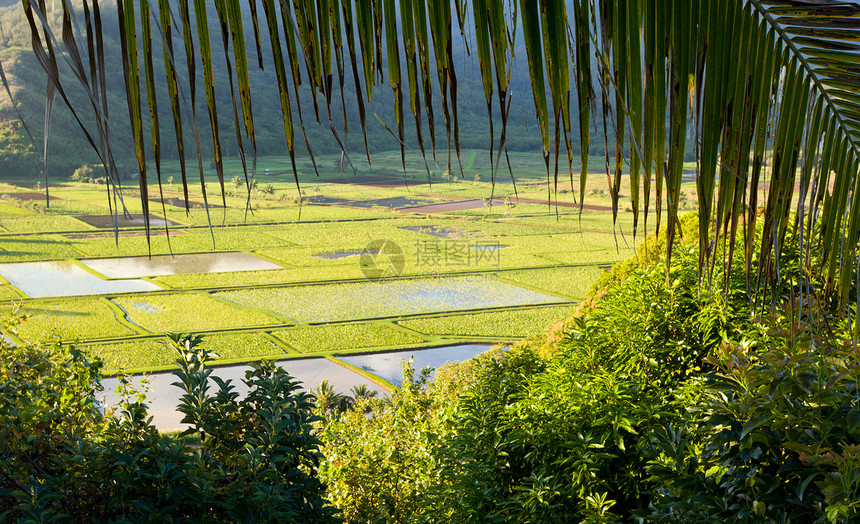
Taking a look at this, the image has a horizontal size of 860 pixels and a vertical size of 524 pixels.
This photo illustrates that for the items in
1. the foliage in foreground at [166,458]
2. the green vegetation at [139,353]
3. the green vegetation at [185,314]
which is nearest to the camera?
the foliage in foreground at [166,458]

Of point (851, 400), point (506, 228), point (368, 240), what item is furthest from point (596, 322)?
point (506, 228)

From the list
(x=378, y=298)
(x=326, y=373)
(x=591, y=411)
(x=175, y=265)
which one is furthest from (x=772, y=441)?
(x=175, y=265)

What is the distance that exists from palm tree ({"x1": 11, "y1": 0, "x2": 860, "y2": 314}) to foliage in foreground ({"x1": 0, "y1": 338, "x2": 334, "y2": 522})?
153 centimetres

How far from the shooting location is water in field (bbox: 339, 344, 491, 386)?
15609 millimetres

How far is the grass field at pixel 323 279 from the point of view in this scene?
693 inches

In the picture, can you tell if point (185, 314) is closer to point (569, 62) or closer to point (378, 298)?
point (378, 298)

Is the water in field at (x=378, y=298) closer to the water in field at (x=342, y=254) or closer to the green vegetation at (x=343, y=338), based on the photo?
the green vegetation at (x=343, y=338)

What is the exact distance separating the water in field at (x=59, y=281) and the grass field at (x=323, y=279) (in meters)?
0.59

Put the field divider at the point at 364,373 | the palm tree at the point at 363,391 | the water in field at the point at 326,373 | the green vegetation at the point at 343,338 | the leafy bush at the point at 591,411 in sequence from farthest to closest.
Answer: the green vegetation at the point at 343,338 < the field divider at the point at 364,373 < the water in field at the point at 326,373 < the palm tree at the point at 363,391 < the leafy bush at the point at 591,411

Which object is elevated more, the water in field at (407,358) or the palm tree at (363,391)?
the palm tree at (363,391)

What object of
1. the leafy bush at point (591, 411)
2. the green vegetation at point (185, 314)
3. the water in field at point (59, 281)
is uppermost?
the leafy bush at point (591, 411)

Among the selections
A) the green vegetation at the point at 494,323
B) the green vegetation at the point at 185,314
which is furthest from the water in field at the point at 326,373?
the green vegetation at the point at 185,314

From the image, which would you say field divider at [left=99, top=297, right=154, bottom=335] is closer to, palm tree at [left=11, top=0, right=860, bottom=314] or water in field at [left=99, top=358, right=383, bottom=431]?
water in field at [left=99, top=358, right=383, bottom=431]

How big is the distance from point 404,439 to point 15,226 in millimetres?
33555
